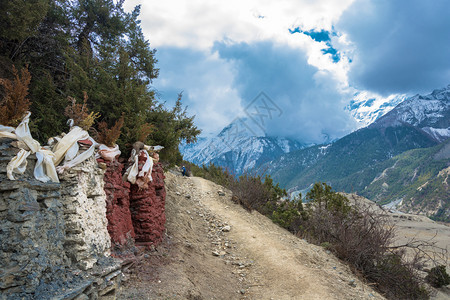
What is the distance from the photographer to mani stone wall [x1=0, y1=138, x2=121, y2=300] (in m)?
3.12

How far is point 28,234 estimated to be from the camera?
3.28 meters

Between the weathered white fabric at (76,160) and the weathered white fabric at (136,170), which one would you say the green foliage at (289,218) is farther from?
the weathered white fabric at (76,160)

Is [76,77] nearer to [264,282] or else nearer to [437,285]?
[264,282]

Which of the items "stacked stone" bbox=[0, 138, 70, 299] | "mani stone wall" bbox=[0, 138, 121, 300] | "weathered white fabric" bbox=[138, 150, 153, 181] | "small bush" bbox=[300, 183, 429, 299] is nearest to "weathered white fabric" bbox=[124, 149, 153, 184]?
"weathered white fabric" bbox=[138, 150, 153, 181]

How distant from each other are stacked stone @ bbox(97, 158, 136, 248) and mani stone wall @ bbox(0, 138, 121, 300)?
0.60 m

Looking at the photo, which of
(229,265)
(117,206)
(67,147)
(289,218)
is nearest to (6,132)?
(67,147)

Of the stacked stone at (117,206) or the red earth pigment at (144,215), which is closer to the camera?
the stacked stone at (117,206)

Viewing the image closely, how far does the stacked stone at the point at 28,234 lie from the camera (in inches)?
121

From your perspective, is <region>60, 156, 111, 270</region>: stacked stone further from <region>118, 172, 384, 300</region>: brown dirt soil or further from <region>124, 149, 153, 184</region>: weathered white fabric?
<region>124, 149, 153, 184</region>: weathered white fabric

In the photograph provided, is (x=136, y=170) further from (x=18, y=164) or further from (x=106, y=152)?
(x=18, y=164)

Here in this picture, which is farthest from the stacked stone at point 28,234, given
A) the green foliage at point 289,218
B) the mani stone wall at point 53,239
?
the green foliage at point 289,218

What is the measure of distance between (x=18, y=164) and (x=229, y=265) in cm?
643

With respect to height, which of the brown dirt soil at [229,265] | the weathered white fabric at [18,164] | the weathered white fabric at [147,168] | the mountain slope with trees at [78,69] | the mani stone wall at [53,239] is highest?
the mountain slope with trees at [78,69]

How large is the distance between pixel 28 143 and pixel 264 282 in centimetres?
641
